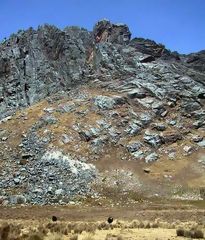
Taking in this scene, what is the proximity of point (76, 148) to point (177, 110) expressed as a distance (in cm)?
2129

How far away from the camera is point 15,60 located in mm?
99750

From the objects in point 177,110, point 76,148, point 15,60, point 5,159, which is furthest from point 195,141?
point 15,60

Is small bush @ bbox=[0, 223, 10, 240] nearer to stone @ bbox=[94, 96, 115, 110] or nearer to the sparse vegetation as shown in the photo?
the sparse vegetation

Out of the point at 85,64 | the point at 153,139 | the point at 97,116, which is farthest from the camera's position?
the point at 85,64

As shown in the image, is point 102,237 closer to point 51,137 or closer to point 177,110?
point 51,137

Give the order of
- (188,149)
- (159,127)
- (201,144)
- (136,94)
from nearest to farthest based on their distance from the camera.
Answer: (188,149), (201,144), (159,127), (136,94)

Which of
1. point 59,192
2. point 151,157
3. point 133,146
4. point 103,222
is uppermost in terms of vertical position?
point 133,146

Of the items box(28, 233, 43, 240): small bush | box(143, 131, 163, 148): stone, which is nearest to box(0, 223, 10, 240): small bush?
box(28, 233, 43, 240): small bush

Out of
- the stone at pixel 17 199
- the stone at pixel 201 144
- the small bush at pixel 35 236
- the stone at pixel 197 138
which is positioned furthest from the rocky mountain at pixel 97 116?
the small bush at pixel 35 236

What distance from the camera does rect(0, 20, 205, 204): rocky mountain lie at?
61469mm

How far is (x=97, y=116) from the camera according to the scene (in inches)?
2975

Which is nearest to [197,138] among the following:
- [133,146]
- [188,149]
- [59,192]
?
[188,149]

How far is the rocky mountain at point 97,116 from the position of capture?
61469 millimetres

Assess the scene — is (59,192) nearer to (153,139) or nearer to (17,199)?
(17,199)
